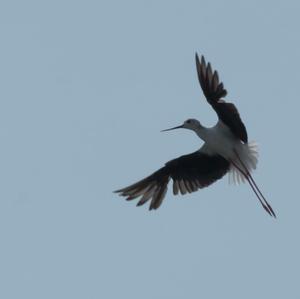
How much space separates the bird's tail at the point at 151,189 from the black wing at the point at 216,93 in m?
1.86

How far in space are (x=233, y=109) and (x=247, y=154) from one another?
4.25 feet

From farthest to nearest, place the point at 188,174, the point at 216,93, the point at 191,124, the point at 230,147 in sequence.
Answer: the point at 188,174
the point at 191,124
the point at 230,147
the point at 216,93

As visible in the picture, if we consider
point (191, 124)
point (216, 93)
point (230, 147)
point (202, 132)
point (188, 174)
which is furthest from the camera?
point (188, 174)

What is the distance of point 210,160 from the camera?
18812mm

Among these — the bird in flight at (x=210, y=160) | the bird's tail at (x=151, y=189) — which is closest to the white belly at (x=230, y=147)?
the bird in flight at (x=210, y=160)

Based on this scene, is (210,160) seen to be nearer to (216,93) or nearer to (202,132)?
(202,132)

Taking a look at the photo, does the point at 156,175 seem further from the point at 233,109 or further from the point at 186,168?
the point at 233,109

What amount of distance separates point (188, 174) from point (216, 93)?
219 centimetres

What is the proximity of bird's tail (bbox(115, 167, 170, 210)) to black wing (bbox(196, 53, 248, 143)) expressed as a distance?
1.86 metres

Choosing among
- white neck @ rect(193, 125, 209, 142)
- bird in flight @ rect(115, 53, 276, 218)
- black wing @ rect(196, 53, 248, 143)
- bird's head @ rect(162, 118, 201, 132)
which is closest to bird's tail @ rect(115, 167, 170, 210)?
bird in flight @ rect(115, 53, 276, 218)

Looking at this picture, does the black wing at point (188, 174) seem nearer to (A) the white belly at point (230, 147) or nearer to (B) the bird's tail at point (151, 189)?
(B) the bird's tail at point (151, 189)

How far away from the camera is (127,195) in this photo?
1839cm

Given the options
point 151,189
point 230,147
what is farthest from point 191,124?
point 151,189

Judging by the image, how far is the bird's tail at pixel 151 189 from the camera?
18.4m
